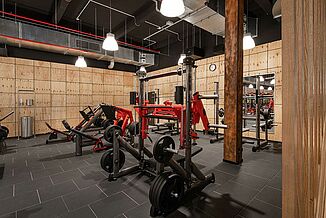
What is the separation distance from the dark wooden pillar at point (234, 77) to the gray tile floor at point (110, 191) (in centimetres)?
50

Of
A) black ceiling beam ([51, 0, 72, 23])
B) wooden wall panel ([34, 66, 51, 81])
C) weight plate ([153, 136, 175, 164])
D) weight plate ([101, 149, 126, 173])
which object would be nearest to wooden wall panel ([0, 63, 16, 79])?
wooden wall panel ([34, 66, 51, 81])

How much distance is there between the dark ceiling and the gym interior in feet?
0.14

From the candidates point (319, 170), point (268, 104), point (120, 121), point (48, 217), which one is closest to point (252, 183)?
point (319, 170)

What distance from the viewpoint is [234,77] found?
3412 millimetres

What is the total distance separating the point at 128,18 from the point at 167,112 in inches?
151

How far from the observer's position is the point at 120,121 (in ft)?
15.9

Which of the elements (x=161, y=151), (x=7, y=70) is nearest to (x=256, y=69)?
(x=161, y=151)

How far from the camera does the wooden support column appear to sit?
2.15 ft

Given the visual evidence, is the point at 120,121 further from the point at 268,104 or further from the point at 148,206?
the point at 268,104

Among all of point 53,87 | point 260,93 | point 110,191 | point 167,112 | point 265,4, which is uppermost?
point 265,4

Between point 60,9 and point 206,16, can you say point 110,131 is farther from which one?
point 60,9

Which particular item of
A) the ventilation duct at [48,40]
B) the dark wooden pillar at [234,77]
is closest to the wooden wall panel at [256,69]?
the dark wooden pillar at [234,77]

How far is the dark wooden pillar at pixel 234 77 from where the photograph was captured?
3348 millimetres

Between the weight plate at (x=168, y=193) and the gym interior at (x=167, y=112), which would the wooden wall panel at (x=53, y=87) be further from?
the weight plate at (x=168, y=193)
